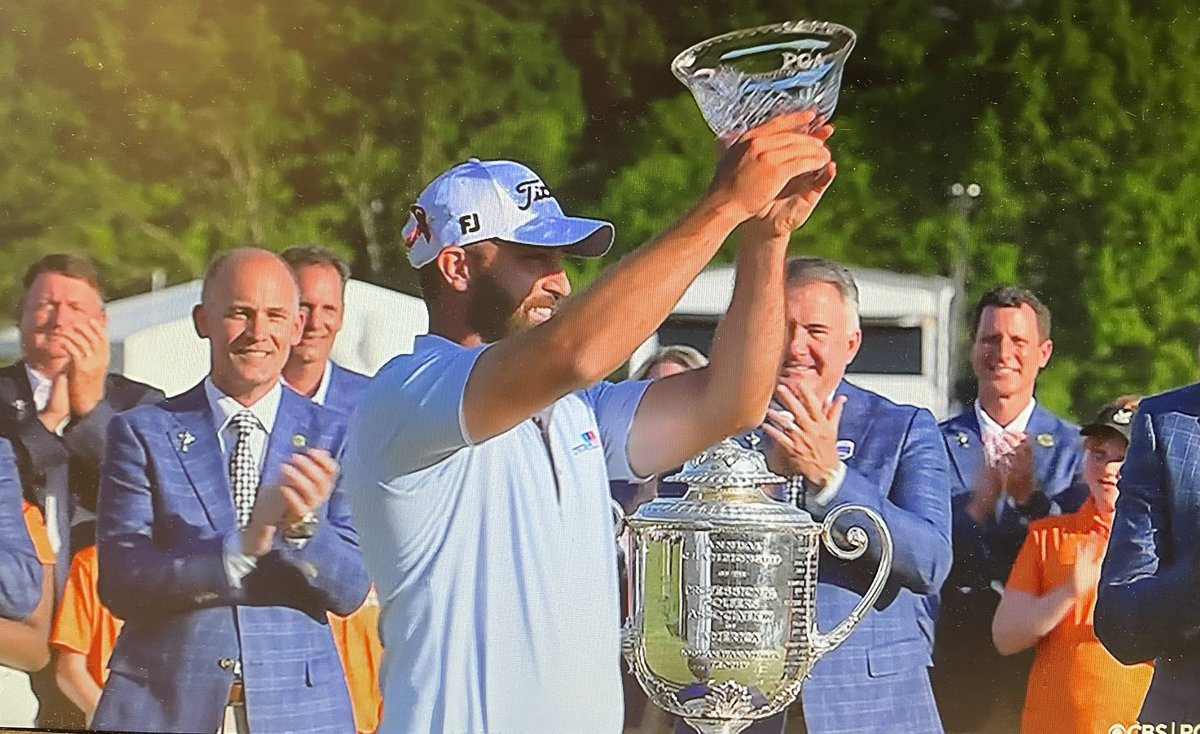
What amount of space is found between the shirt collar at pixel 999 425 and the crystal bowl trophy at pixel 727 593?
1.02 ft

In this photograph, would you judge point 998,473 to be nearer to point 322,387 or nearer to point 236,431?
point 322,387

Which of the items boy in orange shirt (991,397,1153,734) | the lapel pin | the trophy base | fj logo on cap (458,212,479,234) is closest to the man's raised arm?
fj logo on cap (458,212,479,234)

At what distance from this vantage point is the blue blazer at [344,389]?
101 inches

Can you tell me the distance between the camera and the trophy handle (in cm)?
255

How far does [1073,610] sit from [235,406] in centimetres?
175

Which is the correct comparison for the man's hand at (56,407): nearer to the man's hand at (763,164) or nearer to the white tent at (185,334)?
the white tent at (185,334)

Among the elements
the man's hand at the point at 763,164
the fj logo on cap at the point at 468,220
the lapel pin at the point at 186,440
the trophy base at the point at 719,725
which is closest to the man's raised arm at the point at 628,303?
the man's hand at the point at 763,164

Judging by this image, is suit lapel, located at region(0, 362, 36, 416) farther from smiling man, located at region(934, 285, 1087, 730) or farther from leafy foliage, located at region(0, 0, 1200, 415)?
smiling man, located at region(934, 285, 1087, 730)

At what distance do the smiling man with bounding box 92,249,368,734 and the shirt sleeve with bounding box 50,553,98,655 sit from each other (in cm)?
4

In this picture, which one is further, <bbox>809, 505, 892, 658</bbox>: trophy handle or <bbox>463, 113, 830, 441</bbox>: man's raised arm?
<bbox>809, 505, 892, 658</bbox>: trophy handle

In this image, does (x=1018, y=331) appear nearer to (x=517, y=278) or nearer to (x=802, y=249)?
(x=802, y=249)

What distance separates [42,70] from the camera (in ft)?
8.57

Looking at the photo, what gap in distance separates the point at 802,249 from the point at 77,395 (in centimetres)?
149

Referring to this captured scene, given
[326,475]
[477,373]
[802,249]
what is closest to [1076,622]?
[802,249]
